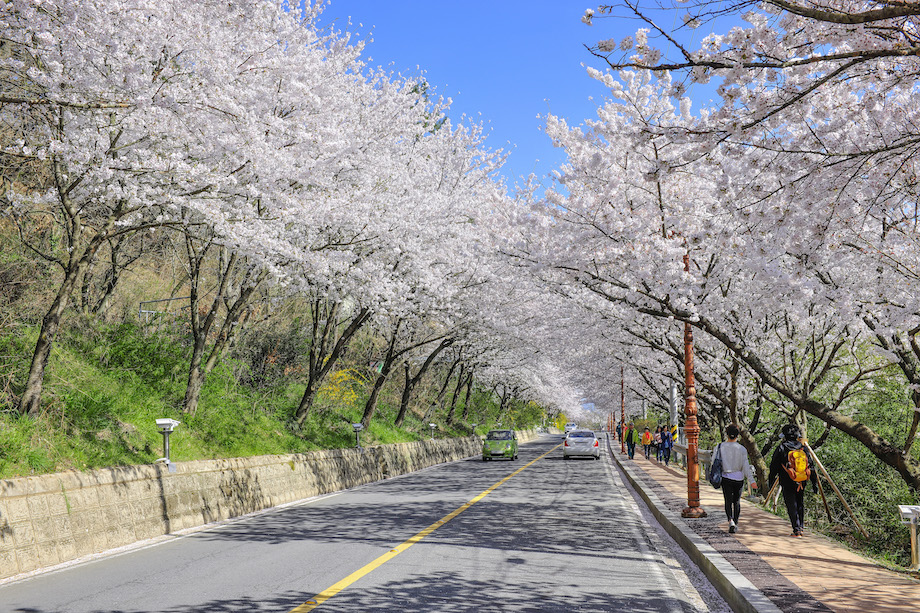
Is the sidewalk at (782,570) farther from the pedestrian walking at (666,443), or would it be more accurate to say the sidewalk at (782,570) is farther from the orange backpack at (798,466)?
the pedestrian walking at (666,443)

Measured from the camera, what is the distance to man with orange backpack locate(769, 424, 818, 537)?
32.3ft

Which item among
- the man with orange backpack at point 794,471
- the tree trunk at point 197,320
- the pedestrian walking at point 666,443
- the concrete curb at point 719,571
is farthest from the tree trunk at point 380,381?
the man with orange backpack at point 794,471

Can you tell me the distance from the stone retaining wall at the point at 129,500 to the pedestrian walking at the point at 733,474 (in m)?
8.80

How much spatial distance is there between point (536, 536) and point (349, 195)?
9768mm

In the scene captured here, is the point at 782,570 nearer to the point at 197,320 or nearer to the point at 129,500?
the point at 129,500

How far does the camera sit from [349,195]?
55.3ft

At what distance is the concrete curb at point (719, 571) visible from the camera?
5.94 metres

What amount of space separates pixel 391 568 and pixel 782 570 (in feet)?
14.1

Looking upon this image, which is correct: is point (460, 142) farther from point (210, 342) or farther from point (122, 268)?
point (122, 268)

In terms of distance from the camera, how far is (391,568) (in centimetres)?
779

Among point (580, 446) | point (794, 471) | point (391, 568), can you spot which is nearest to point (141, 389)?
point (391, 568)

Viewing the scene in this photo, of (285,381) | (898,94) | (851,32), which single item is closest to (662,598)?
(851,32)

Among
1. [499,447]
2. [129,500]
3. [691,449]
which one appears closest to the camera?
[129,500]

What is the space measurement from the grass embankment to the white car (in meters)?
14.6
